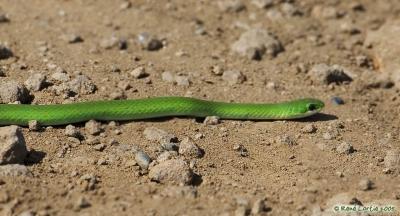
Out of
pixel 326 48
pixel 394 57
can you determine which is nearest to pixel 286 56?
pixel 326 48

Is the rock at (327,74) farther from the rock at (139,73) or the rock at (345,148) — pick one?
the rock at (139,73)

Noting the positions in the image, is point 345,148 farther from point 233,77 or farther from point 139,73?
point 139,73

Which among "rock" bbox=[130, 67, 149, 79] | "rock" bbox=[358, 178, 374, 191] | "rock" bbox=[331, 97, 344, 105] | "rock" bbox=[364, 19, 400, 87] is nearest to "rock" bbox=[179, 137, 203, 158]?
"rock" bbox=[358, 178, 374, 191]

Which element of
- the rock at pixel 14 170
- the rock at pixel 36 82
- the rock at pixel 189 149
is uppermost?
the rock at pixel 36 82

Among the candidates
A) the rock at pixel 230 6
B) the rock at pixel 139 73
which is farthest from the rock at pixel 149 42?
the rock at pixel 230 6

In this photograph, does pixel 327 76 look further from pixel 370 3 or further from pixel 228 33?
pixel 370 3

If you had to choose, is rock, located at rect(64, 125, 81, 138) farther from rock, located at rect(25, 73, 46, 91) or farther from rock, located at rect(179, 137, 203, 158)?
rock, located at rect(179, 137, 203, 158)
